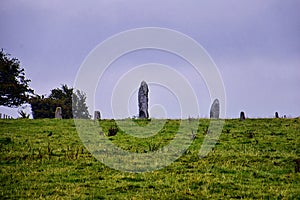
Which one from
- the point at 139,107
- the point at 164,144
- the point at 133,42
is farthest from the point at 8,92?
the point at 164,144

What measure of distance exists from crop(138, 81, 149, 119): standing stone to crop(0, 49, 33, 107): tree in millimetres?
21485

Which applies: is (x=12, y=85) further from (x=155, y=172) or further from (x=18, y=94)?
(x=155, y=172)

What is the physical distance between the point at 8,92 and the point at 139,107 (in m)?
23.2

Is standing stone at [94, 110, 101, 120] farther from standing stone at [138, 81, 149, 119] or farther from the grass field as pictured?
the grass field

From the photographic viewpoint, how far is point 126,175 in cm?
1523

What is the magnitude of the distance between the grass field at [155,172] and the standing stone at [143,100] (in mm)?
11364

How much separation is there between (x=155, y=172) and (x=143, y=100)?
2282 centimetres

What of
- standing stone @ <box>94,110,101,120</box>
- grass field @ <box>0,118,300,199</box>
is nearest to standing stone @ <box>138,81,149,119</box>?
standing stone @ <box>94,110,101,120</box>

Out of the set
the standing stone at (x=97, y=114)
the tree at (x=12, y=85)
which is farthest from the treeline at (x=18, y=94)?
the standing stone at (x=97, y=114)

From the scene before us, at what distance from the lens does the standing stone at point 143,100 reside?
37.6m

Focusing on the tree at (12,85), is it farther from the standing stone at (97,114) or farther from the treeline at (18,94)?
the standing stone at (97,114)

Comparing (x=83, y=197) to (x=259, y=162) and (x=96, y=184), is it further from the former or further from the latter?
(x=259, y=162)

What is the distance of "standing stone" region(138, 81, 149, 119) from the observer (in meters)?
37.6

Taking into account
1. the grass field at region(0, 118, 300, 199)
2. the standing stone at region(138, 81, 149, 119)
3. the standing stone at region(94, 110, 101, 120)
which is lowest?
the grass field at region(0, 118, 300, 199)
